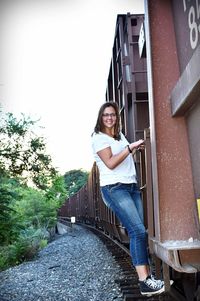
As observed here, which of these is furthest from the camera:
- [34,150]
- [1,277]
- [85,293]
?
[34,150]

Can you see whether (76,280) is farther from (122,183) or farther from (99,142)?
(99,142)

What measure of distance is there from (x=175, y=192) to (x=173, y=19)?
1120 mm

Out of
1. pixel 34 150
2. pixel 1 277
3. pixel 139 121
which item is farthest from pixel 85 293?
pixel 34 150

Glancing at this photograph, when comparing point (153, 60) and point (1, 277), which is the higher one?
point (153, 60)

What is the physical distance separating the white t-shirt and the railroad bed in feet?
4.06

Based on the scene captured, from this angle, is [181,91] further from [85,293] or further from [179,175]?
[85,293]

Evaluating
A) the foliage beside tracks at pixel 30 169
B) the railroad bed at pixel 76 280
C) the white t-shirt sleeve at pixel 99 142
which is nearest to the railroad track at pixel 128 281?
the railroad bed at pixel 76 280

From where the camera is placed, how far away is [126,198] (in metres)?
2.83

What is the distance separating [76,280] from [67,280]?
25 centimetres

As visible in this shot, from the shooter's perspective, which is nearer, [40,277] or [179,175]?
[179,175]

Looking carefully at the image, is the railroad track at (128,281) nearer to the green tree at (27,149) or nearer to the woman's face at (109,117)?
the woman's face at (109,117)

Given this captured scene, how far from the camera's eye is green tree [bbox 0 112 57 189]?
951 inches

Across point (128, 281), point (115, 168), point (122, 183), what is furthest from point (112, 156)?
point (128, 281)

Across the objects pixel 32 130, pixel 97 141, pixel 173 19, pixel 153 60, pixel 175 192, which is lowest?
pixel 175 192
